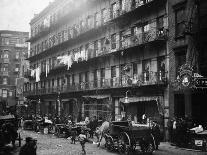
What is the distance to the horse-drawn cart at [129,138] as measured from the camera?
1617cm

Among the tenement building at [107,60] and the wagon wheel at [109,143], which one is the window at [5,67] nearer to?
the tenement building at [107,60]

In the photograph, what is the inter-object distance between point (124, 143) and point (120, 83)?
13.5 meters

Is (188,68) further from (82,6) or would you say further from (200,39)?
(82,6)

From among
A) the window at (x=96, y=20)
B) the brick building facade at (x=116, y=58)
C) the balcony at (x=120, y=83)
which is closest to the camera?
the brick building facade at (x=116, y=58)

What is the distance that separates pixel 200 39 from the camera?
70.2ft

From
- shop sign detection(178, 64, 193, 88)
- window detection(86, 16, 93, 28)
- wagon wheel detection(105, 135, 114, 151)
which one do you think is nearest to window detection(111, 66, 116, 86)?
window detection(86, 16, 93, 28)

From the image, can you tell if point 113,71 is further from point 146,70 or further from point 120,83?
point 146,70

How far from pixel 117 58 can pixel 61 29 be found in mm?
16490

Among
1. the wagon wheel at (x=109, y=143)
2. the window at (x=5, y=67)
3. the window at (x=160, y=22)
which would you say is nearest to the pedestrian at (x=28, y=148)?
the wagon wheel at (x=109, y=143)

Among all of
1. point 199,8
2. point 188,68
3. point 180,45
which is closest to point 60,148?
point 188,68

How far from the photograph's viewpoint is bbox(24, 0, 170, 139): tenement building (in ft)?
83.4

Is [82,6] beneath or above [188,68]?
above

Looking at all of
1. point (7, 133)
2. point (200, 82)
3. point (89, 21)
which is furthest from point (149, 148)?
point (89, 21)

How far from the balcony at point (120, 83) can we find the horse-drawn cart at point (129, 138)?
25.6 feet
